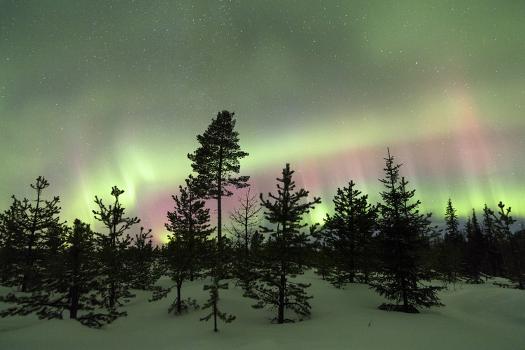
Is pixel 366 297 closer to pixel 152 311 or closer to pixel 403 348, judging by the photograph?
pixel 403 348

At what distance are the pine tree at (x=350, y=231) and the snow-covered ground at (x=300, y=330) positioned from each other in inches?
159

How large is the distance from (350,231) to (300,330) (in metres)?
13.7

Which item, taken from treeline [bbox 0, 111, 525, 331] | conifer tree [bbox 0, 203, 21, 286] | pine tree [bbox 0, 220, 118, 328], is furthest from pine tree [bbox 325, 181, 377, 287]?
conifer tree [bbox 0, 203, 21, 286]

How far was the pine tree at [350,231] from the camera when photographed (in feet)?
89.7

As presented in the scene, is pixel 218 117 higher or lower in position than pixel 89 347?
higher

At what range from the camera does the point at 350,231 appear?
1093 inches

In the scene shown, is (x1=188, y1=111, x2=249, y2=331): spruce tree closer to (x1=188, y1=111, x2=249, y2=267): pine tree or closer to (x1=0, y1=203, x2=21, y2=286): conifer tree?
(x1=188, y1=111, x2=249, y2=267): pine tree

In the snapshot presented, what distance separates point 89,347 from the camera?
14.3 m

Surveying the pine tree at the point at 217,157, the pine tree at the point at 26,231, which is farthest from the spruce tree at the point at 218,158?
the pine tree at the point at 26,231

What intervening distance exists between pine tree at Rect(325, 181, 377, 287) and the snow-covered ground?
405 cm

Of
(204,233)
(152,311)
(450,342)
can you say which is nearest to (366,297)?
(450,342)

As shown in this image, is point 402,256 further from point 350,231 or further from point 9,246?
point 9,246

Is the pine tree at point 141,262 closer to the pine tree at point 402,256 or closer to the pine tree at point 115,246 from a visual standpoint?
the pine tree at point 115,246

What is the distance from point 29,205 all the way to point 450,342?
36728mm
